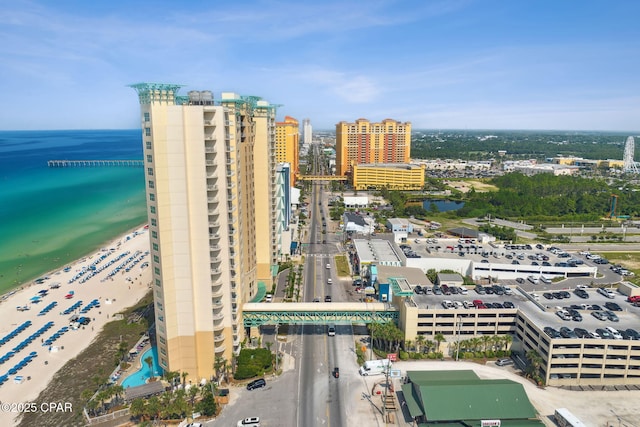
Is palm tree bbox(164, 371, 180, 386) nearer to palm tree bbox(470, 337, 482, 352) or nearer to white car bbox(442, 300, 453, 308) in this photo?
white car bbox(442, 300, 453, 308)

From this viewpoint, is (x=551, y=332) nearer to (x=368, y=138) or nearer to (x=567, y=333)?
(x=567, y=333)

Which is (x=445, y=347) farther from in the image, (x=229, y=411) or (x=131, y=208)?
(x=131, y=208)

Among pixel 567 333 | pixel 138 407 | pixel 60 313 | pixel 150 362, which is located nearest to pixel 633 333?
pixel 567 333

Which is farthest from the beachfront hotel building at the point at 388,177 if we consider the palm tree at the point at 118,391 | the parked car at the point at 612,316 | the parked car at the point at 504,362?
the palm tree at the point at 118,391

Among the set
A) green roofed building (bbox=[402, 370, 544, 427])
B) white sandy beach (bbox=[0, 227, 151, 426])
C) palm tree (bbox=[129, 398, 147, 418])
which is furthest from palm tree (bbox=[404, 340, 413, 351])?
white sandy beach (bbox=[0, 227, 151, 426])

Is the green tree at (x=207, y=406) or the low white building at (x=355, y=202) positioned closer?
the green tree at (x=207, y=406)

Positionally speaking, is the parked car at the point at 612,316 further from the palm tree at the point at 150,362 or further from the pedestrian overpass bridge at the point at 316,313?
the palm tree at the point at 150,362
